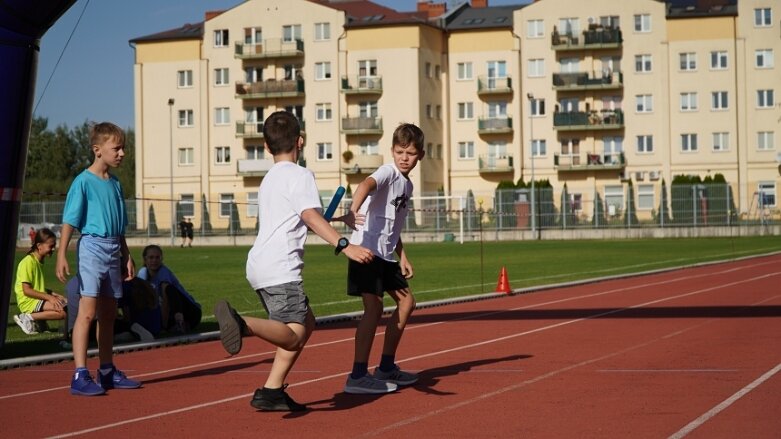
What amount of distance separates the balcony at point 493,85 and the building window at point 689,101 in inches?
446

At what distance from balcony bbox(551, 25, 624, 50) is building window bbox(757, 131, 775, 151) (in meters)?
10.8

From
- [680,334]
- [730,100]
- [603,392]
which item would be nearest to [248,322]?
[603,392]

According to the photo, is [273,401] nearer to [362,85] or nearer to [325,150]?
[362,85]

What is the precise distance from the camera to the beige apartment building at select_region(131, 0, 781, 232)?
8456cm

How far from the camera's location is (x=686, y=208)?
2633 inches

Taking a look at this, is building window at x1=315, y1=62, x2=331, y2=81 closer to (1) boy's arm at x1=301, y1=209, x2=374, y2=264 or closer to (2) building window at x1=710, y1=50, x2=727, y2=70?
(2) building window at x1=710, y1=50, x2=727, y2=70

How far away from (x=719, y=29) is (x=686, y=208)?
21.7 meters

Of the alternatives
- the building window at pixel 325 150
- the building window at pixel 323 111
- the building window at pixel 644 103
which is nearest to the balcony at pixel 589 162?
the building window at pixel 644 103

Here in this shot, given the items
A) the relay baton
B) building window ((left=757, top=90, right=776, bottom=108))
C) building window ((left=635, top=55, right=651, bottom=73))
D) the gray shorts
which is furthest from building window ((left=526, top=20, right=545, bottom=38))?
the gray shorts

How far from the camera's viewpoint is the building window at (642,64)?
8644 cm

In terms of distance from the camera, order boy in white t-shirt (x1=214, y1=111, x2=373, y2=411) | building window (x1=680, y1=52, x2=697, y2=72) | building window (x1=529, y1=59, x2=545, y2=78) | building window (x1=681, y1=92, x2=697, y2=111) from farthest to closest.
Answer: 1. building window (x1=529, y1=59, x2=545, y2=78)
2. building window (x1=681, y1=92, x2=697, y2=111)
3. building window (x1=680, y1=52, x2=697, y2=72)
4. boy in white t-shirt (x1=214, y1=111, x2=373, y2=411)

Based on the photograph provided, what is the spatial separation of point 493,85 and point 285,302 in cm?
8081

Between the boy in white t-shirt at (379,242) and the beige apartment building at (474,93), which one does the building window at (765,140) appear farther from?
the boy in white t-shirt at (379,242)

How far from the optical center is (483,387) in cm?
998
